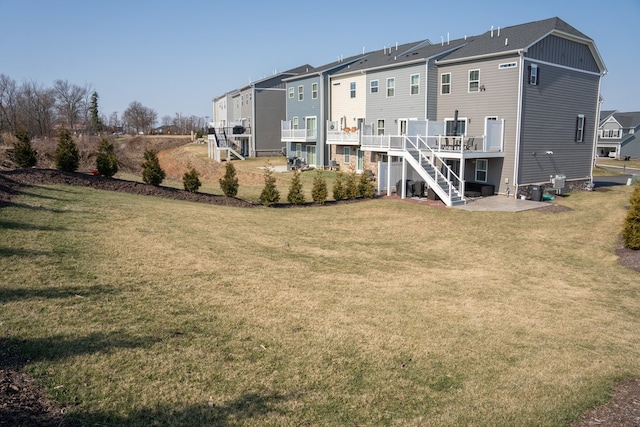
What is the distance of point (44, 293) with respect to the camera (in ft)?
23.9

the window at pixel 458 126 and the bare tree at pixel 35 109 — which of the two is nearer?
the window at pixel 458 126

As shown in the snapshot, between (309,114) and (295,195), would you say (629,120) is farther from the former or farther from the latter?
(295,195)

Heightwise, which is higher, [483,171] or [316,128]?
[316,128]

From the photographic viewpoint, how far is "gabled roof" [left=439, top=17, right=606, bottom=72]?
2373cm

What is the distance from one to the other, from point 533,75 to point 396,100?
8.80m

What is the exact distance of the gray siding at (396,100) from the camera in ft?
92.3

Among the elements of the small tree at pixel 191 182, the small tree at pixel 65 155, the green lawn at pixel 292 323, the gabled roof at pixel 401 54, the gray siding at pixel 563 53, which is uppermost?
the gabled roof at pixel 401 54

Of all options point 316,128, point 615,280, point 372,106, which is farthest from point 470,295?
point 316,128

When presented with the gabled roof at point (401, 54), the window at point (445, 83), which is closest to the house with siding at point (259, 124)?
the gabled roof at point (401, 54)

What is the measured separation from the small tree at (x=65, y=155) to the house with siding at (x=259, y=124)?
89.3 ft

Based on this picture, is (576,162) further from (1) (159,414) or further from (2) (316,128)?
(1) (159,414)

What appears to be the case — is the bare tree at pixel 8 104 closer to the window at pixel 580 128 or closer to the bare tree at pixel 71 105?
the bare tree at pixel 71 105

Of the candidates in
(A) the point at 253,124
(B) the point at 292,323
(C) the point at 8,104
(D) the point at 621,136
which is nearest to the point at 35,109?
(C) the point at 8,104

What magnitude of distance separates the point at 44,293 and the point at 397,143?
2047 centimetres
